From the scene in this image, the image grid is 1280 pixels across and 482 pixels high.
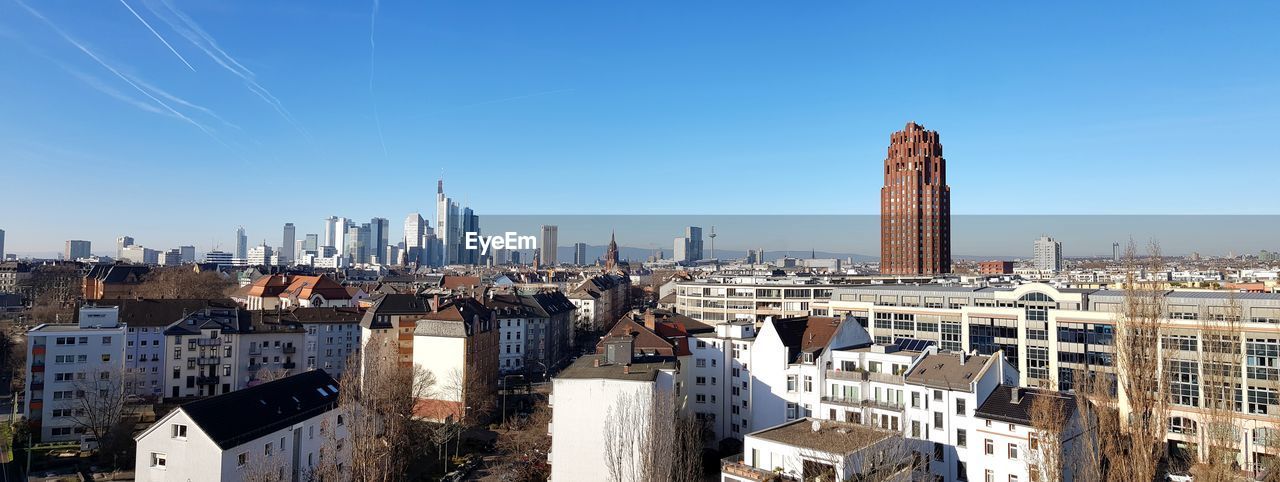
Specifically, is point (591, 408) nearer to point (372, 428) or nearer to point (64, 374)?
point (372, 428)

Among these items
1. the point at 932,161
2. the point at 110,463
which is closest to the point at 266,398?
the point at 110,463

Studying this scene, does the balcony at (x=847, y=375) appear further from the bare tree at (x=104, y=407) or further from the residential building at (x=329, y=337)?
the residential building at (x=329, y=337)

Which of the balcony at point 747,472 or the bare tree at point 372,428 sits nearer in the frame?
the balcony at point 747,472

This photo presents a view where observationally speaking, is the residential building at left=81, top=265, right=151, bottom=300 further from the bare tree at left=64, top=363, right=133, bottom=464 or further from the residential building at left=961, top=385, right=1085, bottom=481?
the residential building at left=961, top=385, right=1085, bottom=481

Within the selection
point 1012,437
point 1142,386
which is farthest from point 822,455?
point 1142,386

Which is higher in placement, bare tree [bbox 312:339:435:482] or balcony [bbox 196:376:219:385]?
bare tree [bbox 312:339:435:482]

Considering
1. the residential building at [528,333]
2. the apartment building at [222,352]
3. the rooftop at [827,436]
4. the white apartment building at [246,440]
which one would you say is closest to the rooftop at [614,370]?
the rooftop at [827,436]

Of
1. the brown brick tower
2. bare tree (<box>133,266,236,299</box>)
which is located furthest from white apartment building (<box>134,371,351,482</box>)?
the brown brick tower
